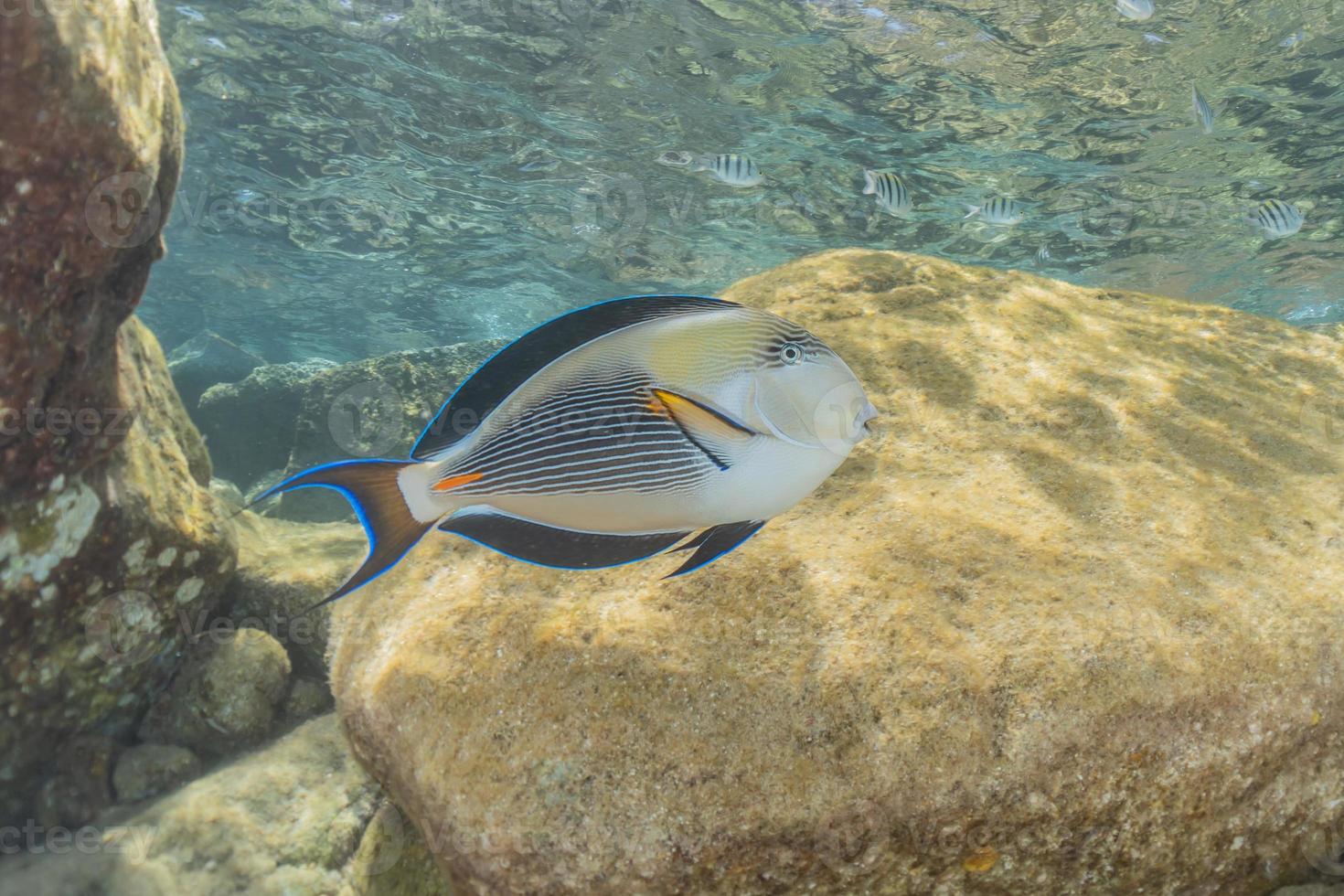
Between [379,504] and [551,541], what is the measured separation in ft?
1.14

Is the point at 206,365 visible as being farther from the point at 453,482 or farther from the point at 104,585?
the point at 453,482

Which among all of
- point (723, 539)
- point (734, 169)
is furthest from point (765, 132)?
point (723, 539)

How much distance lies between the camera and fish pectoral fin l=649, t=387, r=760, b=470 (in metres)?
1.17

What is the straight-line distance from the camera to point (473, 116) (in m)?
14.1

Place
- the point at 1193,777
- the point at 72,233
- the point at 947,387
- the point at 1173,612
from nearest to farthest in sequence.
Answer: the point at 1193,777 < the point at 1173,612 < the point at 72,233 < the point at 947,387

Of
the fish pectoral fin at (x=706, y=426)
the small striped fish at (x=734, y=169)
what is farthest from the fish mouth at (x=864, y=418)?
the small striped fish at (x=734, y=169)

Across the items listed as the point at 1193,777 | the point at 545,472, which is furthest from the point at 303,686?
the point at 1193,777

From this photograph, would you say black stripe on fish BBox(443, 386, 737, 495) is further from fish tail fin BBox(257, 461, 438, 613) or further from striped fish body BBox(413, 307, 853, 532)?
fish tail fin BBox(257, 461, 438, 613)

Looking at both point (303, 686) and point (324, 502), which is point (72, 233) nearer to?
point (303, 686)

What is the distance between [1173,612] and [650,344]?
2.08 m

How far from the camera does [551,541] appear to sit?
136 centimetres

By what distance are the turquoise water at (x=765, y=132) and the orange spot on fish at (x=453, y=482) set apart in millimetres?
11269

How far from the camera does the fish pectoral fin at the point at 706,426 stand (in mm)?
1168

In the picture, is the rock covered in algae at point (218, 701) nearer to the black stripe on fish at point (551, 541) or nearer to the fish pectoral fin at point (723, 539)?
the black stripe on fish at point (551, 541)
